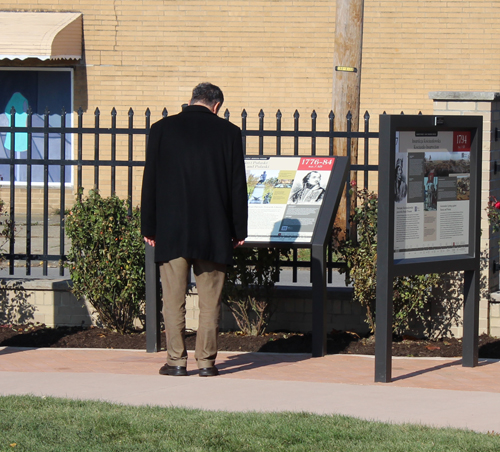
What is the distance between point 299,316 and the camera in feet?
Answer: 24.7

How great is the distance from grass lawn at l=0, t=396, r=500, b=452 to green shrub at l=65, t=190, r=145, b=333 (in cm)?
244

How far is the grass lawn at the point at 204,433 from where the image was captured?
4.22 meters

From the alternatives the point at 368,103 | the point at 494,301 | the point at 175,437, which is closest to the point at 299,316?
the point at 494,301

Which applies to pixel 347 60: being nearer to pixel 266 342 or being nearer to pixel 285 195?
pixel 285 195

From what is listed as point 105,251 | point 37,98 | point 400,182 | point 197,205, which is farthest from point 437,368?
point 37,98

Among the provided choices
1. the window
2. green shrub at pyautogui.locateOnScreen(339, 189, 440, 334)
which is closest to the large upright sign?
green shrub at pyautogui.locateOnScreen(339, 189, 440, 334)

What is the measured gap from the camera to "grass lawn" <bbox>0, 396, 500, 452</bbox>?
4223 millimetres

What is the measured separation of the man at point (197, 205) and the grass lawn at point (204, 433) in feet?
3.69

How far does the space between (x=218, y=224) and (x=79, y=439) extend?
185cm

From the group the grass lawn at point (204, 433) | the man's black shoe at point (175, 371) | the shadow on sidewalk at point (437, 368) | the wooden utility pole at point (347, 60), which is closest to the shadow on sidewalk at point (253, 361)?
the man's black shoe at point (175, 371)

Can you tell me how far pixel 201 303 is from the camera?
5.93m

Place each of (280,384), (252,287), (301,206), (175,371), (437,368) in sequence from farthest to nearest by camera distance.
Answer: (252,287) → (301,206) → (437,368) → (175,371) → (280,384)

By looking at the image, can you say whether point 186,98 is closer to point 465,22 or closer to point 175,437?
point 465,22

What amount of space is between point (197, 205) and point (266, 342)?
1.86 meters
